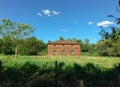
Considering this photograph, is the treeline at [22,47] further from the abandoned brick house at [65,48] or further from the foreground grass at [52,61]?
the foreground grass at [52,61]

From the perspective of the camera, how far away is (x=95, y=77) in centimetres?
1193

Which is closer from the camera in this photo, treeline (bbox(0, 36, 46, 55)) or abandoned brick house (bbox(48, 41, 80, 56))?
treeline (bbox(0, 36, 46, 55))

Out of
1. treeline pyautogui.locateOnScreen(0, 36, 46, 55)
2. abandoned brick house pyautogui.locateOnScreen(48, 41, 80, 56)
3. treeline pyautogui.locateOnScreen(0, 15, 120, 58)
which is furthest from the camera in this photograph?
abandoned brick house pyautogui.locateOnScreen(48, 41, 80, 56)

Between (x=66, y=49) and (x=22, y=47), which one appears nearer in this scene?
(x=22, y=47)

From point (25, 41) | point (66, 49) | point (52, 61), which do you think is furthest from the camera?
point (66, 49)

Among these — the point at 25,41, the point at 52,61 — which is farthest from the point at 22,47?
the point at 52,61

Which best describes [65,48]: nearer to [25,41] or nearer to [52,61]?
[25,41]

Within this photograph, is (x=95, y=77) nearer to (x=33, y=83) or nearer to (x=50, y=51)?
(x=33, y=83)

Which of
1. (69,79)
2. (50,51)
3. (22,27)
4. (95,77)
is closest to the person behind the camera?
(69,79)

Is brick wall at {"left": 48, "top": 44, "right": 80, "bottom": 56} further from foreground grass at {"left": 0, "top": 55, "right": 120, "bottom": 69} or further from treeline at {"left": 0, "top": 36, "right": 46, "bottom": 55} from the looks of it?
foreground grass at {"left": 0, "top": 55, "right": 120, "bottom": 69}

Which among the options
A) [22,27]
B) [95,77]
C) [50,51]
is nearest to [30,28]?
[22,27]

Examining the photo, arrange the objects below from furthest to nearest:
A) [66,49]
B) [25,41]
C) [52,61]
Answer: [66,49], [25,41], [52,61]

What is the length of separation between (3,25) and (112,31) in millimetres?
39044

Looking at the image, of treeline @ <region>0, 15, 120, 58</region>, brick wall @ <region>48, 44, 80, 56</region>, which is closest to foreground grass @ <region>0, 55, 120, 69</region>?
treeline @ <region>0, 15, 120, 58</region>
